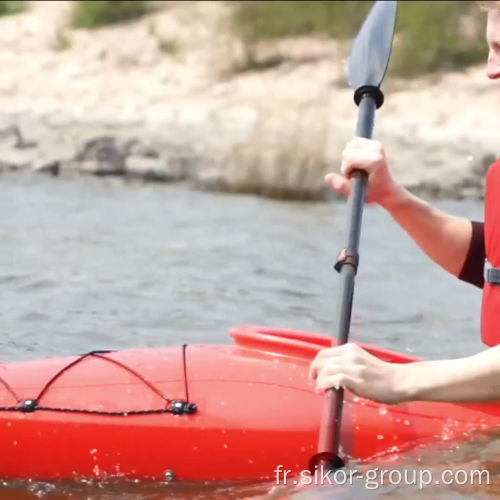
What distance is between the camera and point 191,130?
9.34 metres

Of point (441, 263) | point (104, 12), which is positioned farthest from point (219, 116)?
point (441, 263)

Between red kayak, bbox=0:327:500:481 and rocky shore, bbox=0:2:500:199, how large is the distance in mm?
5458

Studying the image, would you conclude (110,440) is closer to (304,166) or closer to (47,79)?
(304,166)

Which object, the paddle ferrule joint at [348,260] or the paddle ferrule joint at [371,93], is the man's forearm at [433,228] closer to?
the paddle ferrule joint at [348,260]

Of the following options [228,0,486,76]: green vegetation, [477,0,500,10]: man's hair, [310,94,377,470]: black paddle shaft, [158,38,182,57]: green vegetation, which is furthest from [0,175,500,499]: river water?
[158,38,182,57]: green vegetation

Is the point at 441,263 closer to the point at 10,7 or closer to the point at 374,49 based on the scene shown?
the point at 374,49

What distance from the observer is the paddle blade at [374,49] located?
3.52 meters

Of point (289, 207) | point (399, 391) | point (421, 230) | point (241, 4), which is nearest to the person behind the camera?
point (399, 391)

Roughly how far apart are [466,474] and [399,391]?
2.24 ft

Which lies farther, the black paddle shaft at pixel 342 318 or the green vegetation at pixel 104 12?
the green vegetation at pixel 104 12

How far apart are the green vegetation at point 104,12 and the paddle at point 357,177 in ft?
28.6

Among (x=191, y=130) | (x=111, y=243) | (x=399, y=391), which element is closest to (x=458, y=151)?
(x=191, y=130)

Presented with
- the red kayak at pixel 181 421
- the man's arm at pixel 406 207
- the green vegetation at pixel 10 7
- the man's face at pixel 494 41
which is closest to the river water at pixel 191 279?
the red kayak at pixel 181 421

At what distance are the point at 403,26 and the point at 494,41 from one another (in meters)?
8.84
